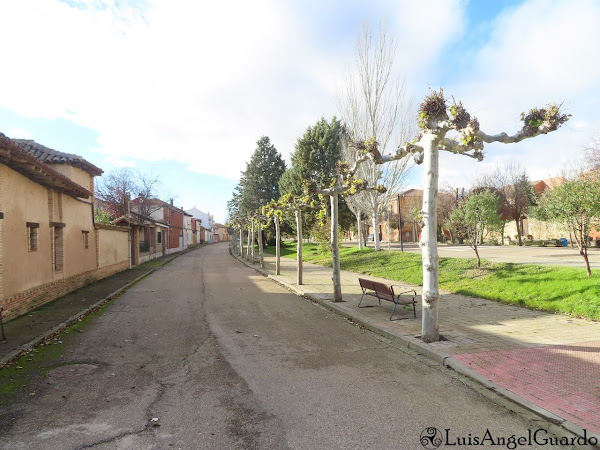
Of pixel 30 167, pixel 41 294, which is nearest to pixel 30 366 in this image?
pixel 30 167

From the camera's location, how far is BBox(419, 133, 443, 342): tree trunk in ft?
20.6

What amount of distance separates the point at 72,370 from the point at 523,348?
22.2ft

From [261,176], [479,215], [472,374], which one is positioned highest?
[261,176]

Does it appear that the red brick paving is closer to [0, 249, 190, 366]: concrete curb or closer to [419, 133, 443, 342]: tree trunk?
[419, 133, 443, 342]: tree trunk

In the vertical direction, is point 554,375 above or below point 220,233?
below

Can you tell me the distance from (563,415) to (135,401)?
4525mm

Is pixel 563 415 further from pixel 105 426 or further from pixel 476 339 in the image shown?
pixel 105 426

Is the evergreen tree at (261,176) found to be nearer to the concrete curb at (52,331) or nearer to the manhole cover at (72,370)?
the concrete curb at (52,331)

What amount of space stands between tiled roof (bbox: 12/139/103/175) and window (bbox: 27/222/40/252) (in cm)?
532

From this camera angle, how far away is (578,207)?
9.51 metres

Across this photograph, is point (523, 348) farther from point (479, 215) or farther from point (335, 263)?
point (479, 215)

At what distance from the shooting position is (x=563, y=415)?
12.0 ft

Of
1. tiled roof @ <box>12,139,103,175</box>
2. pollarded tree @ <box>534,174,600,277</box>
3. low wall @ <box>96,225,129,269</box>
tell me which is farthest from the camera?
low wall @ <box>96,225,129,269</box>

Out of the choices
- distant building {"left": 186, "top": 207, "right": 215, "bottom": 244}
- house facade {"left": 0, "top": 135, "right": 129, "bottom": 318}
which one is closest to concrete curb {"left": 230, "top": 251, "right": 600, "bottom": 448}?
house facade {"left": 0, "top": 135, "right": 129, "bottom": 318}
